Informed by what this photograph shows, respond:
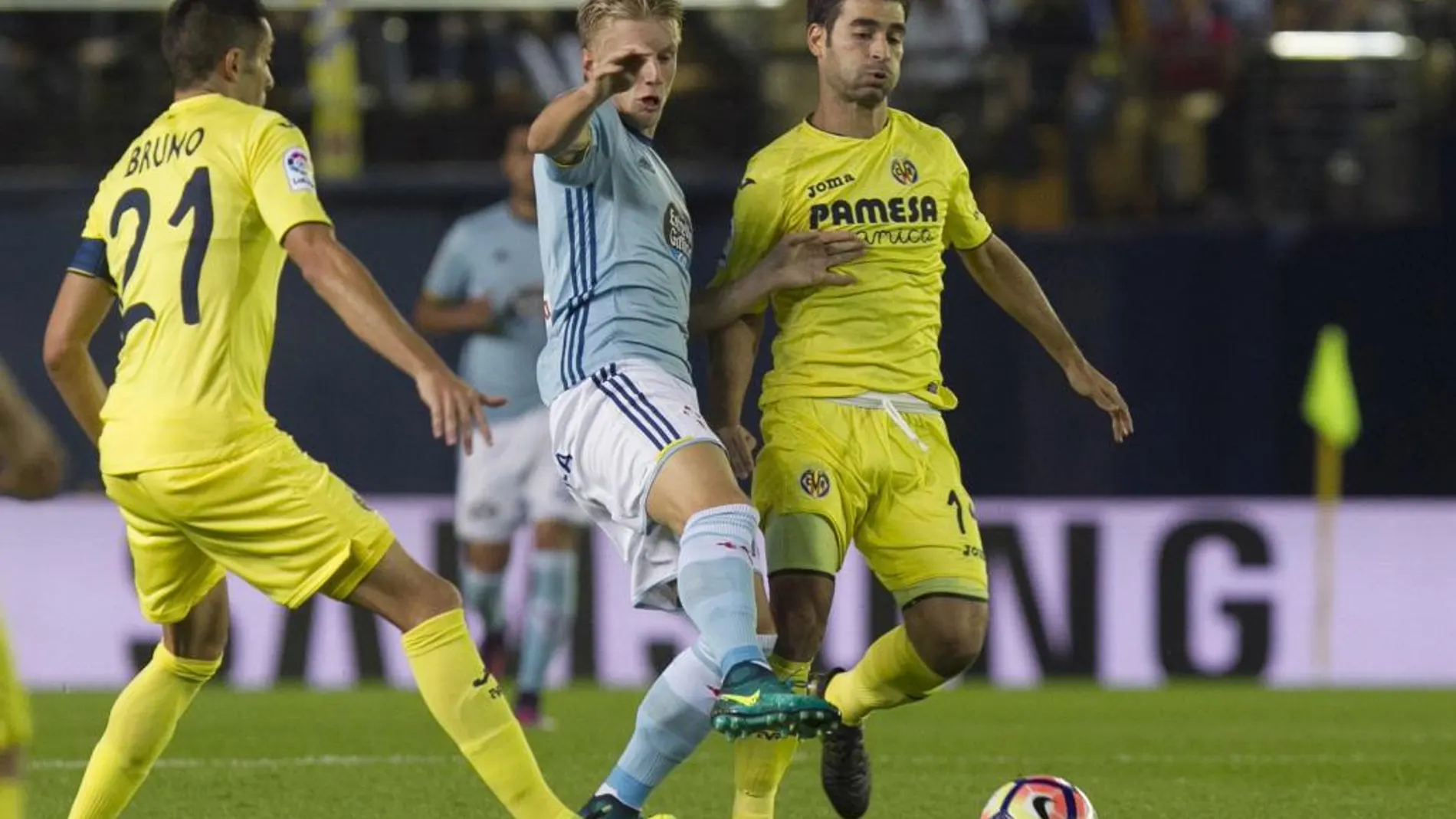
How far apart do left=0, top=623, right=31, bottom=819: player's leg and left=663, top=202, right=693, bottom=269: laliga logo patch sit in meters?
1.99

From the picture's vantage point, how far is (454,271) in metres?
10.2

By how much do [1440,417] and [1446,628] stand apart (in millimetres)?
1048

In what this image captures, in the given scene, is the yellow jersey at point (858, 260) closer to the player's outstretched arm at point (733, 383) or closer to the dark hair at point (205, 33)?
the player's outstretched arm at point (733, 383)

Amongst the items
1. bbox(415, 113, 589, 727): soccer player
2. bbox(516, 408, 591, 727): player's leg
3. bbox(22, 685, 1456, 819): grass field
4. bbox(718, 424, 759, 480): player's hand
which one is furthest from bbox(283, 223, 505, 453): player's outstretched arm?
bbox(415, 113, 589, 727): soccer player

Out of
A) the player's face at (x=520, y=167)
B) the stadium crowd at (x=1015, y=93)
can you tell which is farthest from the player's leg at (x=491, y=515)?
the stadium crowd at (x=1015, y=93)

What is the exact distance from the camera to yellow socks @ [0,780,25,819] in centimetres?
414

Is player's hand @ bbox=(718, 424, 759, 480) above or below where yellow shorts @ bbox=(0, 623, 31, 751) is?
above

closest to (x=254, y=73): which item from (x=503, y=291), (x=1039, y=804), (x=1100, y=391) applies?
(x=1100, y=391)

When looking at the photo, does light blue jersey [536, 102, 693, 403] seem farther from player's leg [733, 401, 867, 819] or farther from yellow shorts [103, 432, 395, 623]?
yellow shorts [103, 432, 395, 623]

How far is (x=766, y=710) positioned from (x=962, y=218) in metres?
1.90

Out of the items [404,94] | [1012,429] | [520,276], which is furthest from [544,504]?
[404,94]

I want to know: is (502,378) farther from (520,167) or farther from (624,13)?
(624,13)

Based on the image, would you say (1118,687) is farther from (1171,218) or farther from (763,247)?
(763,247)

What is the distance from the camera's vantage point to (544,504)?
9.80 meters
